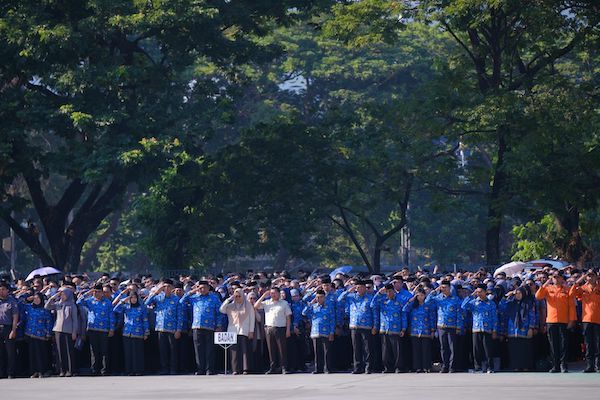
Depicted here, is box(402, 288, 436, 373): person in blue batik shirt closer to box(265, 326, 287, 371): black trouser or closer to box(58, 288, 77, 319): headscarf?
box(265, 326, 287, 371): black trouser

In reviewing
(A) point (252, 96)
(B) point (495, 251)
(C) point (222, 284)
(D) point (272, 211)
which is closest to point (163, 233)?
(D) point (272, 211)

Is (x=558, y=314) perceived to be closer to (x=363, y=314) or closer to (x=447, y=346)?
(x=447, y=346)

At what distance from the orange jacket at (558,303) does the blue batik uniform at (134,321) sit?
24.6ft

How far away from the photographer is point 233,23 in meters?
47.5

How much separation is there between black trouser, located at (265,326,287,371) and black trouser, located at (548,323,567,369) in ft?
16.5

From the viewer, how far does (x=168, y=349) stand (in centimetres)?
2827

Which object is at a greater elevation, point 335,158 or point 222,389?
point 335,158

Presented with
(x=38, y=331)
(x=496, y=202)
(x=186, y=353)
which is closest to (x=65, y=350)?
(x=38, y=331)

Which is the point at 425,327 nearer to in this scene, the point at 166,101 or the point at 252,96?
the point at 166,101

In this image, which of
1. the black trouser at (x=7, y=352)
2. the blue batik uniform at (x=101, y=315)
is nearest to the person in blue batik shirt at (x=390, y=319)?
the blue batik uniform at (x=101, y=315)

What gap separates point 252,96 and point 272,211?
28.7 metres

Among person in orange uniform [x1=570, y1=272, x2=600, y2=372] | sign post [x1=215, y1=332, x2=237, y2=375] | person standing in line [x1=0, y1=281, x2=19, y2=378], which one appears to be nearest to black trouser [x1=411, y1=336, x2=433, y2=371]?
person in orange uniform [x1=570, y1=272, x2=600, y2=372]

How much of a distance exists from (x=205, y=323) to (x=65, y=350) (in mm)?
2795

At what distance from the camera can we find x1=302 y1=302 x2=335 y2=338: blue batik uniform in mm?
27516
